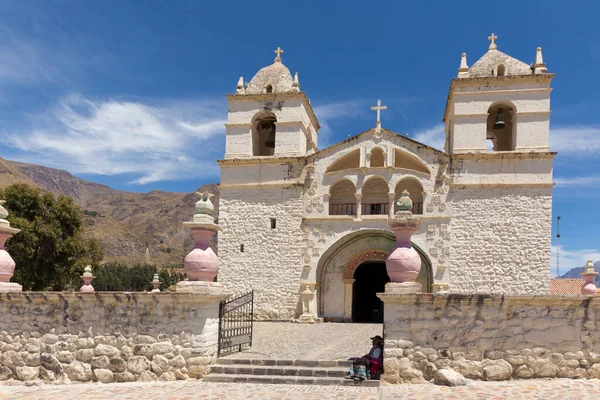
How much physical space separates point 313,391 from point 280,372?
3.47 feet

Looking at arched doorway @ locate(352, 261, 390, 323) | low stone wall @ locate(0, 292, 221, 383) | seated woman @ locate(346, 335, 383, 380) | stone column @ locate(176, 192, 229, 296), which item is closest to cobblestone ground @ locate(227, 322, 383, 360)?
seated woman @ locate(346, 335, 383, 380)

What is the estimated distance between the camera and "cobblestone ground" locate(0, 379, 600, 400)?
7.12m

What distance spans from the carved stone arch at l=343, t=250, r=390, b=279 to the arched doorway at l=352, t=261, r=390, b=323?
2.13ft

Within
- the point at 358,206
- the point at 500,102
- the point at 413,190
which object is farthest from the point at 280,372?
the point at 500,102

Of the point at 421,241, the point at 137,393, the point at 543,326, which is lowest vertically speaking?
the point at 137,393

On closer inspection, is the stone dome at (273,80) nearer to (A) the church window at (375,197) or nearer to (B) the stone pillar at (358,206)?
(A) the church window at (375,197)

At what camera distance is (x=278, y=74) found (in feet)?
69.7

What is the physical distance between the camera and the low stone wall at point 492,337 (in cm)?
782

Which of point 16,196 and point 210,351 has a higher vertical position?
point 16,196

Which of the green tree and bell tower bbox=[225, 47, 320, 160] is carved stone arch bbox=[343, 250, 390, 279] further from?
the green tree

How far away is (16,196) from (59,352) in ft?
56.5

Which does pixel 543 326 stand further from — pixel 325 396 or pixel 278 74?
pixel 278 74

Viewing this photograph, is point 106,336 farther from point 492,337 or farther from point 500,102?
point 500,102

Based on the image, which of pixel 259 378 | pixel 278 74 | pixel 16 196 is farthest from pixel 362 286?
pixel 16 196
